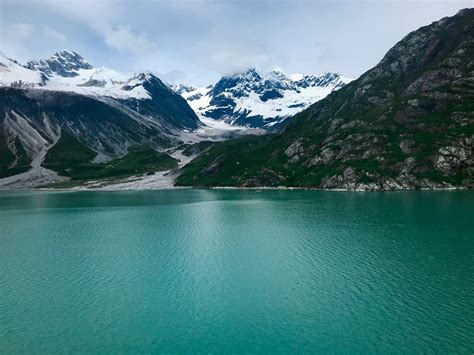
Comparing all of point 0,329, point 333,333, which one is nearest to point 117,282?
point 0,329

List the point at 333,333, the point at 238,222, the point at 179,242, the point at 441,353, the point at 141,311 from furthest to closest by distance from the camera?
the point at 238,222 → the point at 179,242 → the point at 141,311 → the point at 333,333 → the point at 441,353

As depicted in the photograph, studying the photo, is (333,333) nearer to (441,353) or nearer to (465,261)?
(441,353)

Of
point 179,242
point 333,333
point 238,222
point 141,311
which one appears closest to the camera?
point 333,333

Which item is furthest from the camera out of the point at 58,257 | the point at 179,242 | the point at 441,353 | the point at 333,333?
the point at 179,242

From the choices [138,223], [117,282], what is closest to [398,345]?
[117,282]

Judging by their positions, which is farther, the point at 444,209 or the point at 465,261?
the point at 444,209

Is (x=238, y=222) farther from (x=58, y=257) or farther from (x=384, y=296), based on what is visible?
(x=384, y=296)
